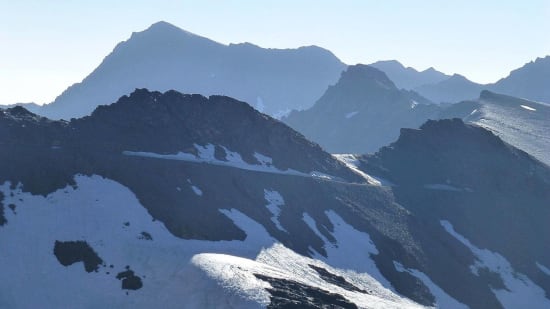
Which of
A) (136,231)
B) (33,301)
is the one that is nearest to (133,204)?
(136,231)

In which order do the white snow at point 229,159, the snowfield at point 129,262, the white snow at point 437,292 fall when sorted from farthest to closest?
1. the white snow at point 229,159
2. the white snow at point 437,292
3. the snowfield at point 129,262

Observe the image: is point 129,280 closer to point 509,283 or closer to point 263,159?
point 263,159

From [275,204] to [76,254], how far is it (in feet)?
139

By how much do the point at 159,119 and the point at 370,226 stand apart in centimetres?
4131

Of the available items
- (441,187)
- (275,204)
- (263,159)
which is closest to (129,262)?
(275,204)

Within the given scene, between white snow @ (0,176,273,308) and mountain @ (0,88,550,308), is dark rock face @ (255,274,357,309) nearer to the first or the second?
mountain @ (0,88,550,308)

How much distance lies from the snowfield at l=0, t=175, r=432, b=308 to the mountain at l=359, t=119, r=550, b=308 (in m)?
34.2

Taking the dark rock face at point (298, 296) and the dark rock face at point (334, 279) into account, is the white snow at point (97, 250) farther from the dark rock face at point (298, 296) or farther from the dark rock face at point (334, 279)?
the dark rock face at point (334, 279)

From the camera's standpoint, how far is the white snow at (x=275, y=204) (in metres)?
108

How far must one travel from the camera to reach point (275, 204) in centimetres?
11588

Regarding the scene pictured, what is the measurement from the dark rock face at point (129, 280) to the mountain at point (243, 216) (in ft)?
0.67

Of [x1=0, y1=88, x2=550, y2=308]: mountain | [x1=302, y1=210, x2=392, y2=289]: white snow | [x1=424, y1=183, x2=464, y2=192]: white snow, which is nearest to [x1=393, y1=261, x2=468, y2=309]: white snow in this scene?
[x1=0, y1=88, x2=550, y2=308]: mountain

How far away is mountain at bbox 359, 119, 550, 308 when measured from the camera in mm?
126438

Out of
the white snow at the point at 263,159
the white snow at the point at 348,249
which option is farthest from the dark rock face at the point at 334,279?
the white snow at the point at 263,159
